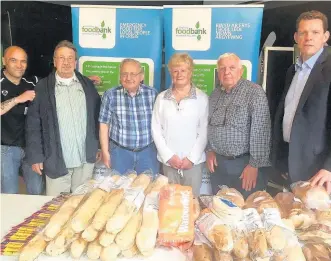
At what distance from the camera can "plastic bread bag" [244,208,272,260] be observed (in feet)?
2.93

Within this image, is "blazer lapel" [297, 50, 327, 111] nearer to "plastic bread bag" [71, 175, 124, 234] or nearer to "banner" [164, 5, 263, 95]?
"banner" [164, 5, 263, 95]

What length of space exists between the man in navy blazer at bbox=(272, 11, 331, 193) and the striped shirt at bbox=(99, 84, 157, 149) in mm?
601

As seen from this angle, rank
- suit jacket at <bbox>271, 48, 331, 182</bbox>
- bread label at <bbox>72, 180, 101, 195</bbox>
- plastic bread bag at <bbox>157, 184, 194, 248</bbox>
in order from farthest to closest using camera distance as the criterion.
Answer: suit jacket at <bbox>271, 48, 331, 182</bbox>
bread label at <bbox>72, 180, 101, 195</bbox>
plastic bread bag at <bbox>157, 184, 194, 248</bbox>

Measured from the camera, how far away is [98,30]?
1740mm

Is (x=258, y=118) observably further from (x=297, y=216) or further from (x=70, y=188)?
(x=70, y=188)

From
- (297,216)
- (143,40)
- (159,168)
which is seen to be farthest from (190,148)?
(297,216)

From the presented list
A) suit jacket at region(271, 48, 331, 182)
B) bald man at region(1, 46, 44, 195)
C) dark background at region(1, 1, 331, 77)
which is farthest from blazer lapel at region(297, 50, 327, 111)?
bald man at region(1, 46, 44, 195)

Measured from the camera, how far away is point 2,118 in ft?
5.74

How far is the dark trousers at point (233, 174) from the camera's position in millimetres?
1765

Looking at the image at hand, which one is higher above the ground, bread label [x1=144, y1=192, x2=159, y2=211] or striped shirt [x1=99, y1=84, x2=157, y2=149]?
striped shirt [x1=99, y1=84, x2=157, y2=149]

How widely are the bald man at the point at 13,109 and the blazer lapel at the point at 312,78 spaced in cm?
122

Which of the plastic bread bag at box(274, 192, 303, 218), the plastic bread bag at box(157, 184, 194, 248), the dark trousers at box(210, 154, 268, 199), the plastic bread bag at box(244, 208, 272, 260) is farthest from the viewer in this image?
the dark trousers at box(210, 154, 268, 199)

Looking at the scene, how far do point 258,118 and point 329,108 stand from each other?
0.32 meters

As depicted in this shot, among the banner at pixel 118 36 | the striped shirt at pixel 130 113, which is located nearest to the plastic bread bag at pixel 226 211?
the striped shirt at pixel 130 113
